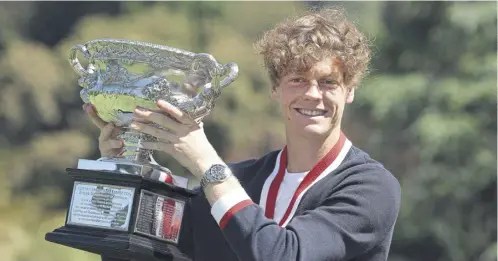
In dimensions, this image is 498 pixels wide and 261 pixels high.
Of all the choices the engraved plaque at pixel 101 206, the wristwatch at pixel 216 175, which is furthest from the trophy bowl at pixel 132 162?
the wristwatch at pixel 216 175

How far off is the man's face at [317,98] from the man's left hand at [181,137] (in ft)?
0.76

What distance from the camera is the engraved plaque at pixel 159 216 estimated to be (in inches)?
100

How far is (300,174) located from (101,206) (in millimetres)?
480

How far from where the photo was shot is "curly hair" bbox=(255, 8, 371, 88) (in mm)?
2541

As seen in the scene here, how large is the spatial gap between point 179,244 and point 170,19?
7907 millimetres

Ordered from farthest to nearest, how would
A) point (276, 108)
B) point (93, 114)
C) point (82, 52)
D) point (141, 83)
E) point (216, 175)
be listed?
point (276, 108)
point (93, 114)
point (82, 52)
point (141, 83)
point (216, 175)

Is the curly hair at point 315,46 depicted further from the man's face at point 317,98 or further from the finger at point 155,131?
the finger at point 155,131

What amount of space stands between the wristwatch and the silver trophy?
0.49 ft

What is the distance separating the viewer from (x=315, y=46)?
254 cm

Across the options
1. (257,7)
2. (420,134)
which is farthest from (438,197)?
(257,7)

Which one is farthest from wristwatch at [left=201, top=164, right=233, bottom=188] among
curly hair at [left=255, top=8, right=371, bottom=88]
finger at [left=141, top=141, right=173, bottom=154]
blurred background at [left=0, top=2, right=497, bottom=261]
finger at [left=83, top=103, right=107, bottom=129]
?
blurred background at [left=0, top=2, right=497, bottom=261]

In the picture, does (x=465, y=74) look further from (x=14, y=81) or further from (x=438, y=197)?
(x=14, y=81)

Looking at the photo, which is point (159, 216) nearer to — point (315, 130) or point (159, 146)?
point (159, 146)

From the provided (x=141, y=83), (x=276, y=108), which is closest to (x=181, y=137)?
(x=141, y=83)
